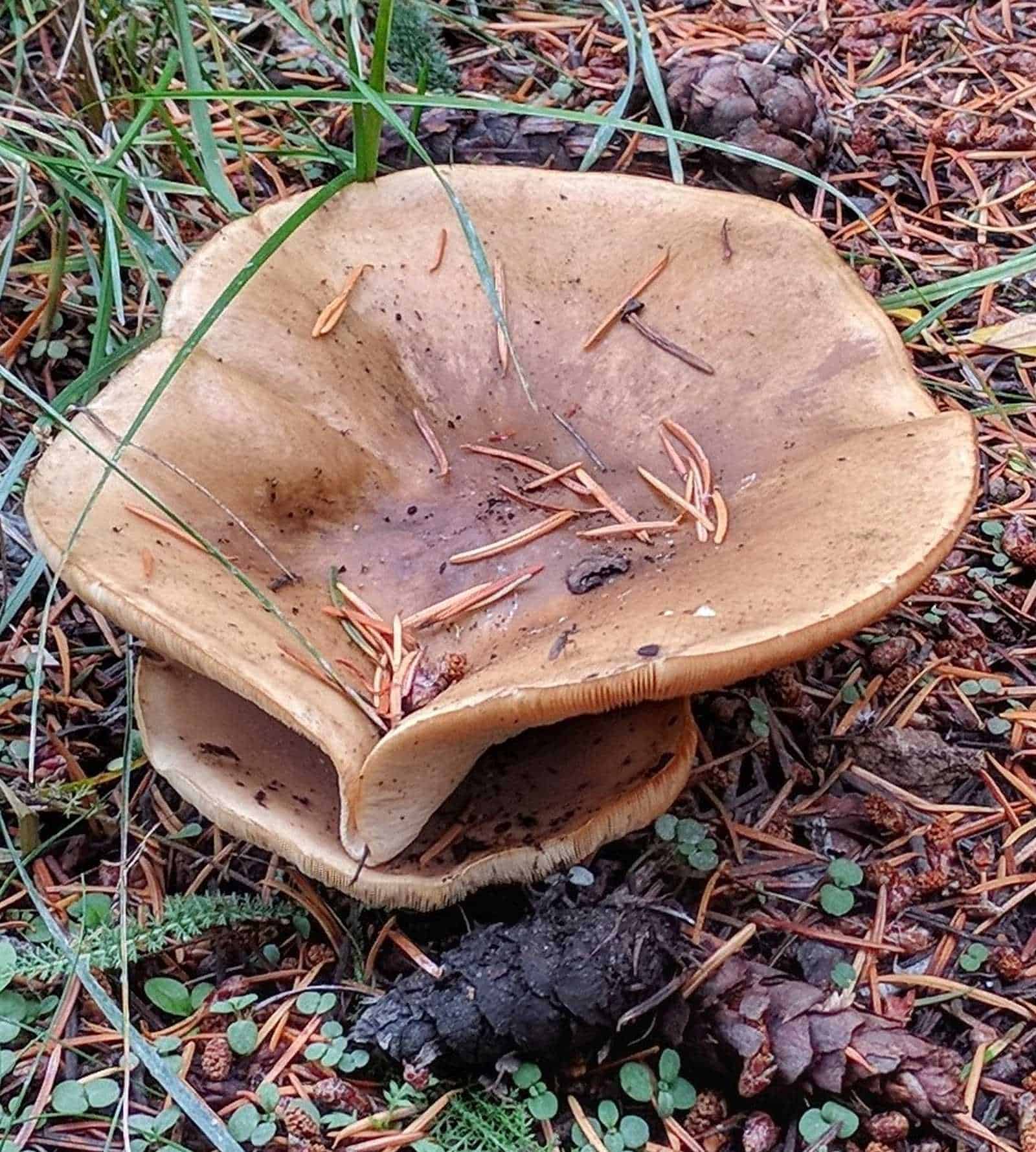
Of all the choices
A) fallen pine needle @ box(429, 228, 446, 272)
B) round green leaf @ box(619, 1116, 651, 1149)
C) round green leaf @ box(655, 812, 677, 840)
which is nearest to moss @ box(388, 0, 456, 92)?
fallen pine needle @ box(429, 228, 446, 272)

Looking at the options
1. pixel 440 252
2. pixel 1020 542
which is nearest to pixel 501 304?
pixel 440 252

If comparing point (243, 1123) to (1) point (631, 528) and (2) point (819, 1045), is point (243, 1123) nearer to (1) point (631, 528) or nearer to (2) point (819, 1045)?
(2) point (819, 1045)

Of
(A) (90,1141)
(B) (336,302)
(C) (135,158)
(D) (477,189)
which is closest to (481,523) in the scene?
(B) (336,302)

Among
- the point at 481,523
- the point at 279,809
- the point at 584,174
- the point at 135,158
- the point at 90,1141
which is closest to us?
the point at 90,1141

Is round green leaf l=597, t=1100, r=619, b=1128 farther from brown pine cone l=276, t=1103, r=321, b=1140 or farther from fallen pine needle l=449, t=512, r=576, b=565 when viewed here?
fallen pine needle l=449, t=512, r=576, b=565

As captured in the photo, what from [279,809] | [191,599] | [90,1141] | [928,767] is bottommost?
[928,767]

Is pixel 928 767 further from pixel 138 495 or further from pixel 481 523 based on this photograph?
pixel 138 495
